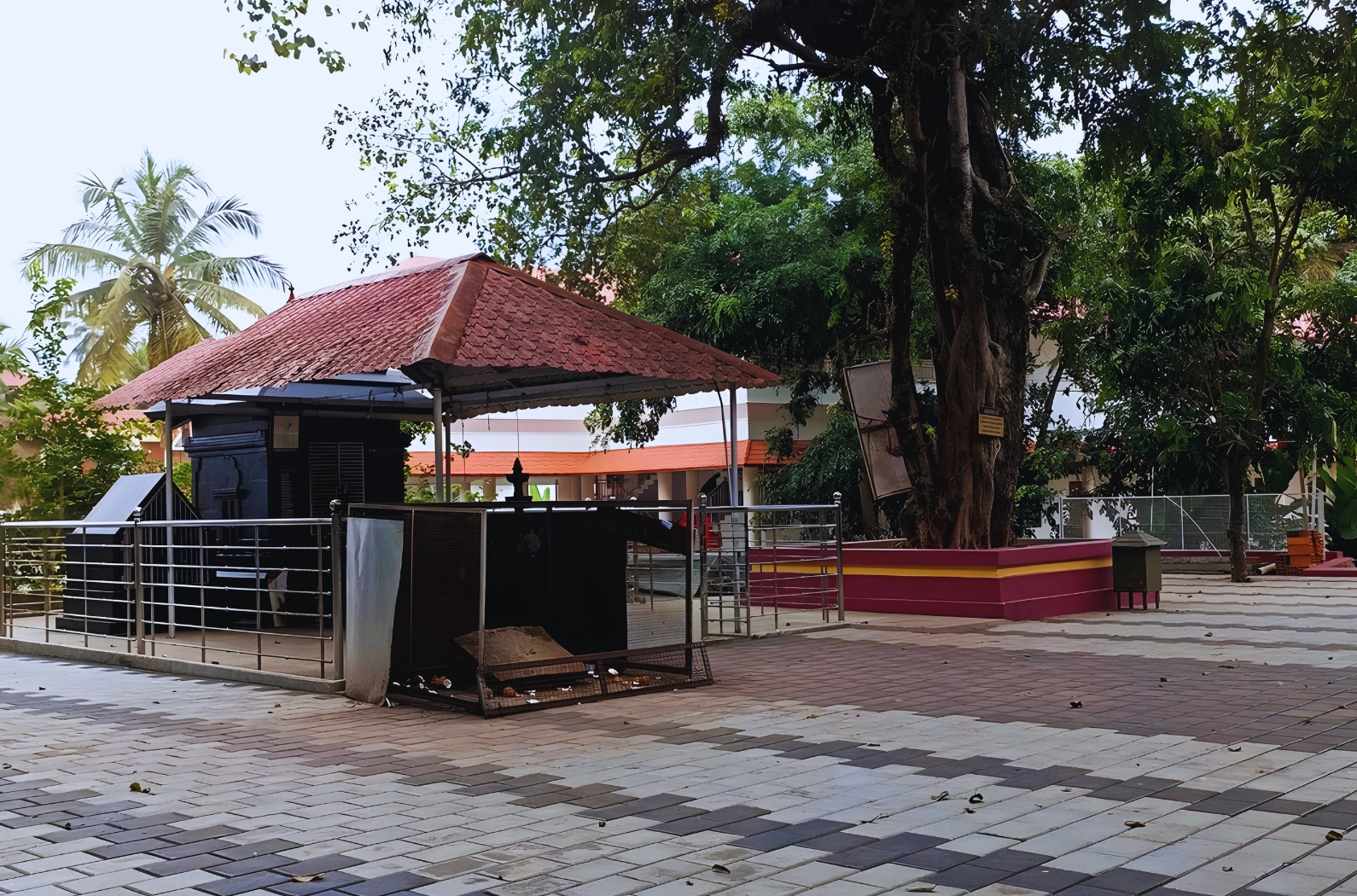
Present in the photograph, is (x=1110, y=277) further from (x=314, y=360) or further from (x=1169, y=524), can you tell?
(x=314, y=360)

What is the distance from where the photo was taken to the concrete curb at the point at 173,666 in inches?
363

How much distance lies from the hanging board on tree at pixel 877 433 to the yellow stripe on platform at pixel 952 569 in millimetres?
1647

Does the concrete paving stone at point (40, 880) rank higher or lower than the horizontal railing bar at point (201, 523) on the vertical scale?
lower

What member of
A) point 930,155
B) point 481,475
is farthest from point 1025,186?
point 481,475

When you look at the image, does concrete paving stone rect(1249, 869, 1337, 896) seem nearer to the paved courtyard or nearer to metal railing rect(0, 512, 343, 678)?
the paved courtyard

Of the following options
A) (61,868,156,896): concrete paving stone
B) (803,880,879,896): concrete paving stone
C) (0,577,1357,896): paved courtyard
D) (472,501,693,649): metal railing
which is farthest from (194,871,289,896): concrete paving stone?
(472,501,693,649): metal railing

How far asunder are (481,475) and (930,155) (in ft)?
66.5

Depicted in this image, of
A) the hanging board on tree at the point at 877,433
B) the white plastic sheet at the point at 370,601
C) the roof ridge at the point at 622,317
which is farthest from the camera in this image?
the hanging board on tree at the point at 877,433

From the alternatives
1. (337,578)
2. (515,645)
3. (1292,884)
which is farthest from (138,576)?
(1292,884)

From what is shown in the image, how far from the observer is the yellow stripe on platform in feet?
46.2

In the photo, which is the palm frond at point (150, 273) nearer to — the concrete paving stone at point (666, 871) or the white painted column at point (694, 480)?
the white painted column at point (694, 480)

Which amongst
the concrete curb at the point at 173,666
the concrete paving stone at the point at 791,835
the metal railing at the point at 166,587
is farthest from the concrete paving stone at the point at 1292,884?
the metal railing at the point at 166,587

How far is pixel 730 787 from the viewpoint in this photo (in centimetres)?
583

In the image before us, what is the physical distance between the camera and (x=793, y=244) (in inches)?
902
